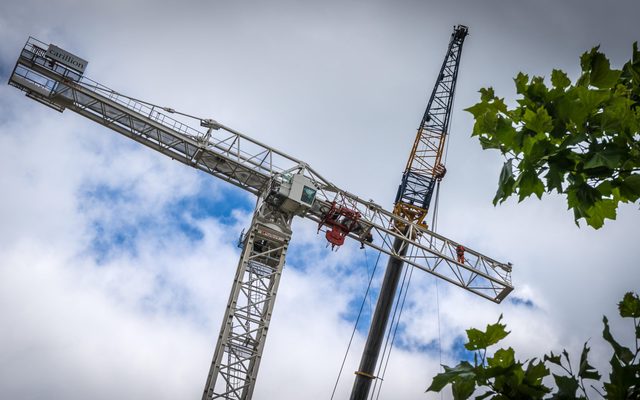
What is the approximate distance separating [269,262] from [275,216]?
97.8 inches

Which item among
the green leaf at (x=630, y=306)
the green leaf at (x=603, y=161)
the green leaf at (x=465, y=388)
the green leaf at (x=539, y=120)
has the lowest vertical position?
the green leaf at (x=465, y=388)

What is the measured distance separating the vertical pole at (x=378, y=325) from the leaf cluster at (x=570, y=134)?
31667 mm

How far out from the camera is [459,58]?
4903cm

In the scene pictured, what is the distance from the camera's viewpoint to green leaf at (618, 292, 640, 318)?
10.4 ft

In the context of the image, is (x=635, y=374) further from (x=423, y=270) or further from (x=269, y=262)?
(x=423, y=270)

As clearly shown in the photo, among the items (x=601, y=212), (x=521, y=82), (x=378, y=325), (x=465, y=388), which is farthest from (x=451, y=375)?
(x=378, y=325)

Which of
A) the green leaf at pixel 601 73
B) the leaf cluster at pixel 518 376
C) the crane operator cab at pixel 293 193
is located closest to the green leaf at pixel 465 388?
the leaf cluster at pixel 518 376

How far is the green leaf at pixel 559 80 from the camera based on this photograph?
290 cm

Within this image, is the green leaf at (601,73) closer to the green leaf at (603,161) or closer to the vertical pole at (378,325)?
the green leaf at (603,161)

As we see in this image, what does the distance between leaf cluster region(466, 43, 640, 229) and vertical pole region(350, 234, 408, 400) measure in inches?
1247

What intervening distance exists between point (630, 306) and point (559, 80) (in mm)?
1313

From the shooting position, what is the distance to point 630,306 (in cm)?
318

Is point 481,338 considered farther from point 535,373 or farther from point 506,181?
point 506,181

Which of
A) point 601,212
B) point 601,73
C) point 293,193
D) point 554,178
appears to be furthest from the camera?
point 293,193
